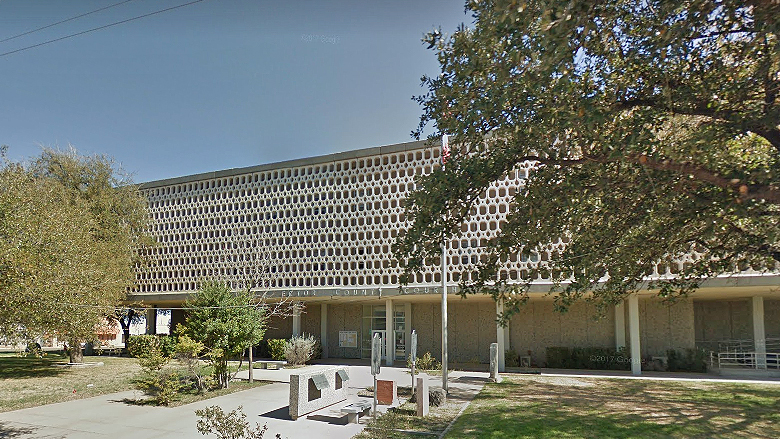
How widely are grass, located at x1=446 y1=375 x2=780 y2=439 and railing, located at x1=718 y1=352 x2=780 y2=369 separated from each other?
4258 mm

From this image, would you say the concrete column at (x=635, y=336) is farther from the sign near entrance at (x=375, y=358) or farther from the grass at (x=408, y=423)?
the sign near entrance at (x=375, y=358)

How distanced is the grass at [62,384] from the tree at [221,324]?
4.27 feet

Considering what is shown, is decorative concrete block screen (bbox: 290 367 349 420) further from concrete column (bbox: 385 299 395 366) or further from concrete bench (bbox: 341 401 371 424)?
concrete column (bbox: 385 299 395 366)

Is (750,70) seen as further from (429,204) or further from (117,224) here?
(117,224)

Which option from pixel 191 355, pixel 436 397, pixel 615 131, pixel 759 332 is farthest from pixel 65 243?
pixel 759 332

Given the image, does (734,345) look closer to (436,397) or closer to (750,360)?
(750,360)

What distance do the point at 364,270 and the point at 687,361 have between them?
49.7 ft

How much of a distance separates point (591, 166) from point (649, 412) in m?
9.73

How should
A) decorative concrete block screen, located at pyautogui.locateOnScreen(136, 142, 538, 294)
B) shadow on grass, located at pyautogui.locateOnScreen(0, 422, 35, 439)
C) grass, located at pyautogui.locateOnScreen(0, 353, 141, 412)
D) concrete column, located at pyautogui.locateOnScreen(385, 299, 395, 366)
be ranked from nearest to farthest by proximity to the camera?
shadow on grass, located at pyautogui.locateOnScreen(0, 422, 35, 439)
grass, located at pyautogui.locateOnScreen(0, 353, 141, 412)
decorative concrete block screen, located at pyautogui.locateOnScreen(136, 142, 538, 294)
concrete column, located at pyautogui.locateOnScreen(385, 299, 395, 366)

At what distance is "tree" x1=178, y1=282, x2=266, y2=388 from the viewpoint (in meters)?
17.9

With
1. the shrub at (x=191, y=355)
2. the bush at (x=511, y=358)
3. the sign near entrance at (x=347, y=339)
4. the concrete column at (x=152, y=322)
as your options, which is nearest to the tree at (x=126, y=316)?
the concrete column at (x=152, y=322)

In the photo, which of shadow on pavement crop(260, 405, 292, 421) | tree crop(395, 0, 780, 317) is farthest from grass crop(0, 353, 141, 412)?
tree crop(395, 0, 780, 317)

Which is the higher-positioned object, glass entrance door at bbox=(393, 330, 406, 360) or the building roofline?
the building roofline

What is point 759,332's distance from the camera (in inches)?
884
